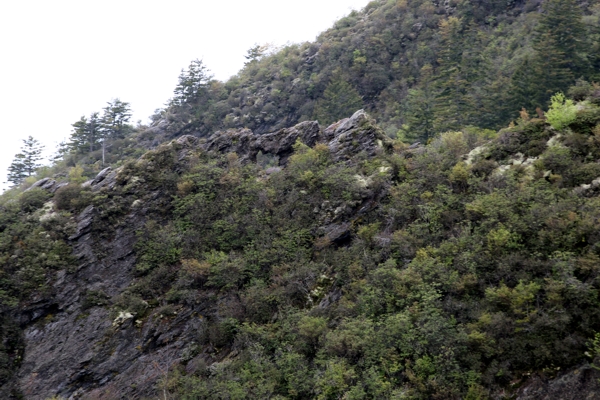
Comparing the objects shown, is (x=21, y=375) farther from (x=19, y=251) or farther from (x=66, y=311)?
(x=19, y=251)

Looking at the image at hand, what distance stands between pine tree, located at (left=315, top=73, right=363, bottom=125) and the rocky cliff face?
61.5 feet

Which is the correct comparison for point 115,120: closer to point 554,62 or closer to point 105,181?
point 105,181

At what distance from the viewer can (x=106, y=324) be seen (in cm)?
2134

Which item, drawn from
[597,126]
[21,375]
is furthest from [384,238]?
[21,375]

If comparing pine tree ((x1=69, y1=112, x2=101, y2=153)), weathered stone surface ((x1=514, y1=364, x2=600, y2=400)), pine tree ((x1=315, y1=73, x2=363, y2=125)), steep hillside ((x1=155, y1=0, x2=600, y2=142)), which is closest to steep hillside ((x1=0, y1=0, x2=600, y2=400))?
weathered stone surface ((x1=514, y1=364, x2=600, y2=400))

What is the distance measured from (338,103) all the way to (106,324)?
3192 cm

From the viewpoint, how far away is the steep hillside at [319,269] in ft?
44.5

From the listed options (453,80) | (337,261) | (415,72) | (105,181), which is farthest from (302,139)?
(415,72)

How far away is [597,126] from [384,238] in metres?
9.67

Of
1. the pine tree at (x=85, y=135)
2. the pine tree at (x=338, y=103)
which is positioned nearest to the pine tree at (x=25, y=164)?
the pine tree at (x=85, y=135)

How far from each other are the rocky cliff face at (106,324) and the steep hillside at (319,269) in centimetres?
8

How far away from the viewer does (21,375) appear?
19875mm

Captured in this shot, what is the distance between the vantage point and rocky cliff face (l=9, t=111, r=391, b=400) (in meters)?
19.8

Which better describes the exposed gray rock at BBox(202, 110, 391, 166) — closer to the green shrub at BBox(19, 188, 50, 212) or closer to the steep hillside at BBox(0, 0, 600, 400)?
the steep hillside at BBox(0, 0, 600, 400)
